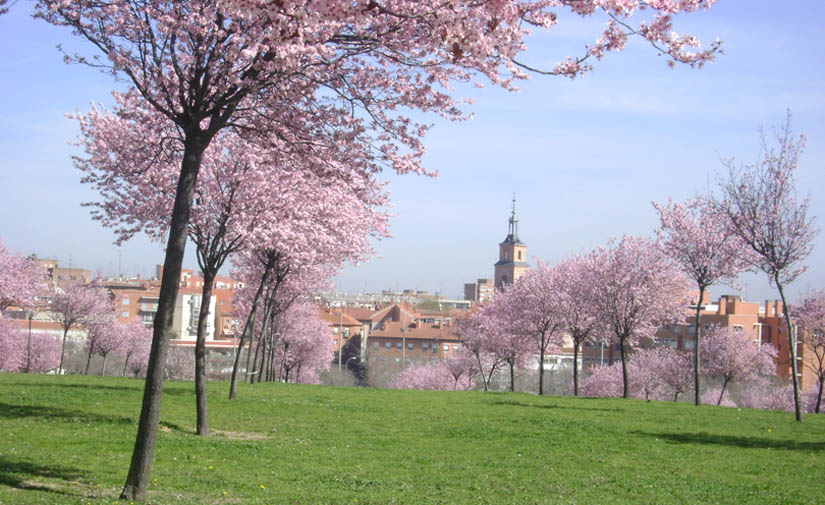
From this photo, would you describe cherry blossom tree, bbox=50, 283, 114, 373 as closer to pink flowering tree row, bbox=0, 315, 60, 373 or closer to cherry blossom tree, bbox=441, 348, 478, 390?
pink flowering tree row, bbox=0, 315, 60, 373

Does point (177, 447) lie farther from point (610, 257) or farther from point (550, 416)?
point (610, 257)

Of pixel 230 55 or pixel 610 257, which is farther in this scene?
pixel 610 257

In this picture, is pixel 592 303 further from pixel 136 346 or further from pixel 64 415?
pixel 136 346

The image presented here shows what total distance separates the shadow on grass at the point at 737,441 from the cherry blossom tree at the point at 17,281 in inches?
1307

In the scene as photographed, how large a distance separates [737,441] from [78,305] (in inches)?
1774

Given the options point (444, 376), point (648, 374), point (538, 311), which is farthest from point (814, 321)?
point (444, 376)

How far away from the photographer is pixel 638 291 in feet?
121

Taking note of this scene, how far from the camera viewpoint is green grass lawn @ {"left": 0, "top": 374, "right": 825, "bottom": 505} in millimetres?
10172

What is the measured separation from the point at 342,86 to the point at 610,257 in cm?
3275

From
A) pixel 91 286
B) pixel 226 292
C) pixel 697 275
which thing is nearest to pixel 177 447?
pixel 697 275

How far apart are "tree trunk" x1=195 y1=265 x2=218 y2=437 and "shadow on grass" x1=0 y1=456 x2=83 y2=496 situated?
4.53 m

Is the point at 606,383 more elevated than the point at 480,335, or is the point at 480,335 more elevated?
the point at 480,335

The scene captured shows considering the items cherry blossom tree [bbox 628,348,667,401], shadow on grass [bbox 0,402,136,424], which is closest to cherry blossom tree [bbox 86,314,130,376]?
shadow on grass [bbox 0,402,136,424]

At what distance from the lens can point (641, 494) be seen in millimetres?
11078
